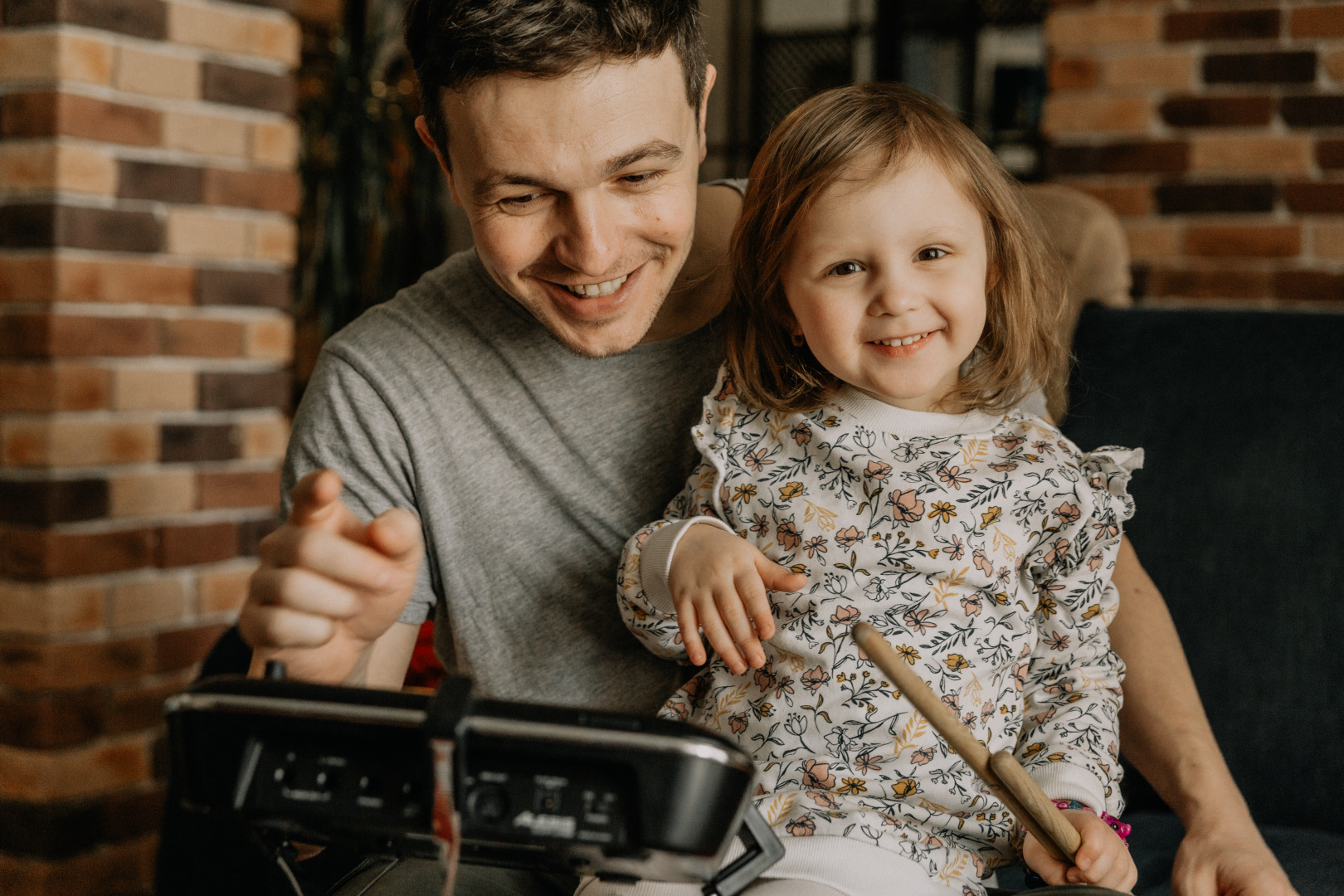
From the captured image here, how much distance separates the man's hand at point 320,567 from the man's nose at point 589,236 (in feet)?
1.25

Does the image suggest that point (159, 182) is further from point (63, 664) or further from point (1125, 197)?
point (1125, 197)

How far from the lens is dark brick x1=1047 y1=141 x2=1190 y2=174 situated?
225 centimetres

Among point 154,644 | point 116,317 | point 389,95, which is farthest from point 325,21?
point 154,644

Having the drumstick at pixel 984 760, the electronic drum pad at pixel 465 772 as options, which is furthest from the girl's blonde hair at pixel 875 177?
the electronic drum pad at pixel 465 772

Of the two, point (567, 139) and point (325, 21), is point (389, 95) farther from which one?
point (567, 139)

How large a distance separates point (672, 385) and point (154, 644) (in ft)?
3.18

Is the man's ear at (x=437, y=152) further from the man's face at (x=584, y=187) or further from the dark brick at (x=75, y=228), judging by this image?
the dark brick at (x=75, y=228)

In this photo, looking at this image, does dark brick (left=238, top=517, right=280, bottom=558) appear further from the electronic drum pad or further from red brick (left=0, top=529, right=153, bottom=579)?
the electronic drum pad

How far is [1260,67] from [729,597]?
185 cm

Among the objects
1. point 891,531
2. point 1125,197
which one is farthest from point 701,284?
point 1125,197

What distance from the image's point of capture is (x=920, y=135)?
3.52 ft

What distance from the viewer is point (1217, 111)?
7.24 feet

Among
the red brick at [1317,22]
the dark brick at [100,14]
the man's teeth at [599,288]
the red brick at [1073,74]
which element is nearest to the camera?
the man's teeth at [599,288]

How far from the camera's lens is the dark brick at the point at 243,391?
1717 mm
